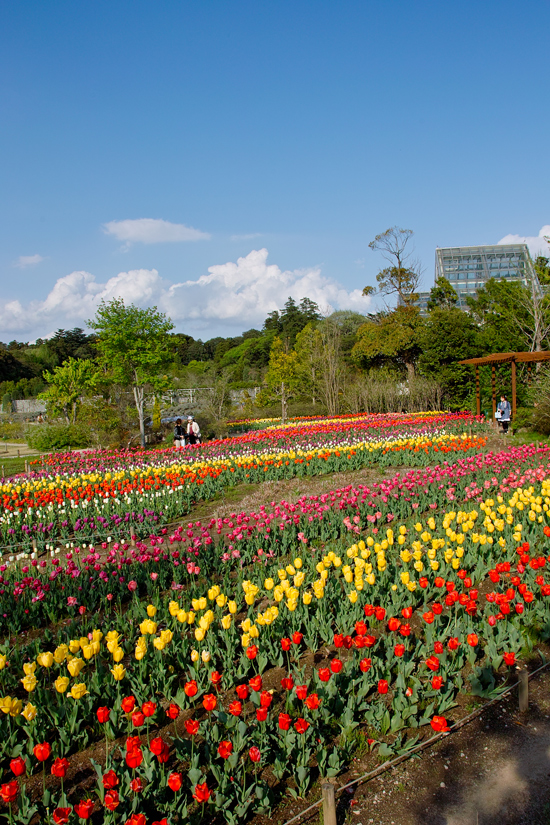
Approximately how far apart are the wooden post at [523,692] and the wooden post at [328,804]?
56.8 inches

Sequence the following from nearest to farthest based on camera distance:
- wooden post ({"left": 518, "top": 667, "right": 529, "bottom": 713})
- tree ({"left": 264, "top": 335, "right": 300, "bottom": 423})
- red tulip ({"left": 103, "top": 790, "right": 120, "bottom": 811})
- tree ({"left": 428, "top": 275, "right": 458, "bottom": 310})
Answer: red tulip ({"left": 103, "top": 790, "right": 120, "bottom": 811}) < wooden post ({"left": 518, "top": 667, "right": 529, "bottom": 713}) < tree ({"left": 264, "top": 335, "right": 300, "bottom": 423}) < tree ({"left": 428, "top": 275, "right": 458, "bottom": 310})

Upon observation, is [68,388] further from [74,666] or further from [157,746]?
[157,746]

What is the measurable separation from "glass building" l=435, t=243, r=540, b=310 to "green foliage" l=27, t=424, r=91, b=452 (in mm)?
33276

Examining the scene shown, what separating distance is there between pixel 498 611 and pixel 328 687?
1595 millimetres

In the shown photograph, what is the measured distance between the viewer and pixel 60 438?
18.5 m

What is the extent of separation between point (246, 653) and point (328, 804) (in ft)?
3.39

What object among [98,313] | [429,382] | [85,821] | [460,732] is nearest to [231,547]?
[460,732]

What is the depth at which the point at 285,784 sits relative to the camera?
2.50m

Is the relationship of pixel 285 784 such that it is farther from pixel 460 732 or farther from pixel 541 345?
pixel 541 345

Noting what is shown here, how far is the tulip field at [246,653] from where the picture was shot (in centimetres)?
239

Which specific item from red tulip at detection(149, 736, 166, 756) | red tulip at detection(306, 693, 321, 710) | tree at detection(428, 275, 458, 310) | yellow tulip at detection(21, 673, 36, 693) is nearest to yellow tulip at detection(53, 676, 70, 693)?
yellow tulip at detection(21, 673, 36, 693)

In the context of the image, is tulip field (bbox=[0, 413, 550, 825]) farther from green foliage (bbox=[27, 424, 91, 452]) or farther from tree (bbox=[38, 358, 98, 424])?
tree (bbox=[38, 358, 98, 424])

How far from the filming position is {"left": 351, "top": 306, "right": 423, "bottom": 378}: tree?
90.8 ft

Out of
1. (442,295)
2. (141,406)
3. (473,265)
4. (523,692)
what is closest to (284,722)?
(523,692)
